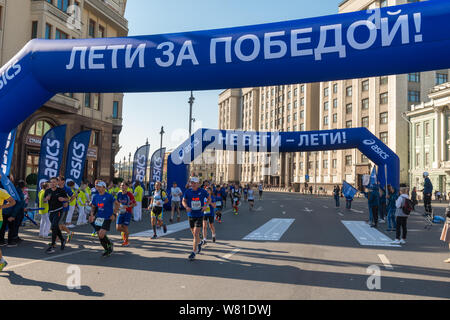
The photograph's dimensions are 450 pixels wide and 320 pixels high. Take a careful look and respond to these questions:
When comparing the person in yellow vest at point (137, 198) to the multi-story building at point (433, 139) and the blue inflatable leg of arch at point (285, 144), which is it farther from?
the multi-story building at point (433, 139)

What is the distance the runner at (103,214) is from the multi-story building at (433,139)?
148 feet

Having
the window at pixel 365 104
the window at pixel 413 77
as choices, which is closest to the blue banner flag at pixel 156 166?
the window at pixel 365 104

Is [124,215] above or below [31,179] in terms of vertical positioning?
below

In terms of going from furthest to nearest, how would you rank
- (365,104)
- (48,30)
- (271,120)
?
(271,120)
(365,104)
(48,30)

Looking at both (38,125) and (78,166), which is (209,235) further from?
(38,125)

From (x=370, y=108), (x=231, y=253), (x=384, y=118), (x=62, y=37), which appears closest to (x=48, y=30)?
(x=62, y=37)

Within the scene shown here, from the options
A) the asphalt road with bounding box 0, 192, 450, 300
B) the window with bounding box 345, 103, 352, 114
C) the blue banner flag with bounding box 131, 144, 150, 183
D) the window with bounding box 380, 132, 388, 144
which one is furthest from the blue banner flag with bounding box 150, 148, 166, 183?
the window with bounding box 345, 103, 352, 114

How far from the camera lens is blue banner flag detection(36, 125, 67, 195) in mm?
12359

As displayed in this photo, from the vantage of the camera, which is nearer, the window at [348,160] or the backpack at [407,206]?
the backpack at [407,206]

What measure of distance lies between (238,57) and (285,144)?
15115 mm

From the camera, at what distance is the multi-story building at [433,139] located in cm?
4669

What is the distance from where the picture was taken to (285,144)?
74.8ft

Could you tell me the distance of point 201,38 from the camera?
8.41 metres

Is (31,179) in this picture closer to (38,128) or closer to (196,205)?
(38,128)
